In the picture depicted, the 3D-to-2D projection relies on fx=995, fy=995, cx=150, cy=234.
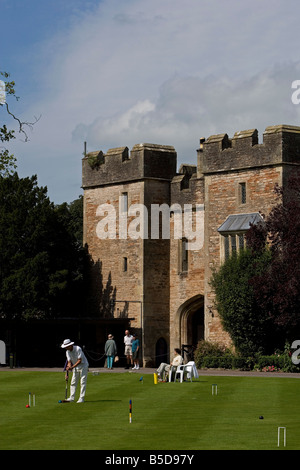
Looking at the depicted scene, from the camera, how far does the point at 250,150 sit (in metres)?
39.9

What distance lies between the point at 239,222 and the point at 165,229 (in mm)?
5544

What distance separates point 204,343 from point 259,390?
1485 cm

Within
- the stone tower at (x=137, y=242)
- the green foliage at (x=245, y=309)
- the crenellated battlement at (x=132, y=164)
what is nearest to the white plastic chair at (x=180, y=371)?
the green foliage at (x=245, y=309)

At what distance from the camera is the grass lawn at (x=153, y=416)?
1503 cm

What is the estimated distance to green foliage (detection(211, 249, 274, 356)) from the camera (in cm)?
3731

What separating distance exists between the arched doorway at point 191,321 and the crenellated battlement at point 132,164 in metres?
5.75

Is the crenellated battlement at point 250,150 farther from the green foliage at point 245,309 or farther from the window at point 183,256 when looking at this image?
the green foliage at point 245,309

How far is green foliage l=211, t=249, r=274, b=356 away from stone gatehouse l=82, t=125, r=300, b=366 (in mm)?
1921

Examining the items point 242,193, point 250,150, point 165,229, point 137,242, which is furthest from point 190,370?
point 165,229

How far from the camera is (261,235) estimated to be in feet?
120

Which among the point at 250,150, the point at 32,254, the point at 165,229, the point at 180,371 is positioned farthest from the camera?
the point at 165,229

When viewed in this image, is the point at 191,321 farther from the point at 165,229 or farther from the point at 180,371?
the point at 180,371

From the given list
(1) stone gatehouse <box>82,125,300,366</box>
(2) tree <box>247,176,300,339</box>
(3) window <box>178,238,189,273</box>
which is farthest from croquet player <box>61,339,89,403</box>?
(3) window <box>178,238,189,273</box>

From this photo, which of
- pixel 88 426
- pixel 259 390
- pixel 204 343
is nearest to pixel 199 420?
pixel 88 426
